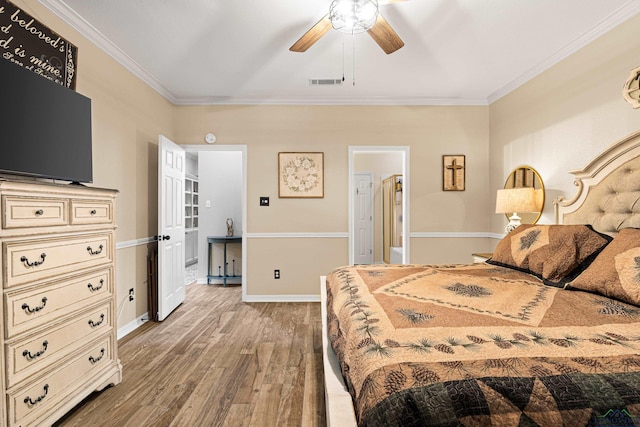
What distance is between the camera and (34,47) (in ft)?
6.68

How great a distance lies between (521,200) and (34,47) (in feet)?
12.9

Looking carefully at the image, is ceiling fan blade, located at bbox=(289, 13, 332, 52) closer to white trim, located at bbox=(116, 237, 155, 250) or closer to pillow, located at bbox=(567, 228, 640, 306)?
pillow, located at bbox=(567, 228, 640, 306)

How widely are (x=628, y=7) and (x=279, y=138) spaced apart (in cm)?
333

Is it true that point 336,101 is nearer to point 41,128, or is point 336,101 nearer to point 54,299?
point 41,128

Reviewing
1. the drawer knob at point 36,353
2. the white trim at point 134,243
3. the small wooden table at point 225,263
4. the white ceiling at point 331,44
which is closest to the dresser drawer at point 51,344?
the drawer knob at point 36,353

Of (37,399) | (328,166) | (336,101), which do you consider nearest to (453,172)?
(328,166)

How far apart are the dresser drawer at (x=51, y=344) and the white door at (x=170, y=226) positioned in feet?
4.54

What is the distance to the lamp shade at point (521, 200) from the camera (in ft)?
10.1

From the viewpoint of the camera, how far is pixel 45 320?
161 cm

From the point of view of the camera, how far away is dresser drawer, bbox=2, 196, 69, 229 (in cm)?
142

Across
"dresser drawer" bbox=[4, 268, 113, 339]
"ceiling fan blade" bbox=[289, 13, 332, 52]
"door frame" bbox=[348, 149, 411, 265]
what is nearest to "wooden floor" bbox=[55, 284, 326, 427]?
"dresser drawer" bbox=[4, 268, 113, 339]

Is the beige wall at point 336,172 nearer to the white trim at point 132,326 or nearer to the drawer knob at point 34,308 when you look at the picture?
the white trim at point 132,326

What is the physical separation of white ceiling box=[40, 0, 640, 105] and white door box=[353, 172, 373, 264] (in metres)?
3.10

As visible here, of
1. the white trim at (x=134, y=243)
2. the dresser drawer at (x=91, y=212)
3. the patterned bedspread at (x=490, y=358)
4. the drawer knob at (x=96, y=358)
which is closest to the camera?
the patterned bedspread at (x=490, y=358)
